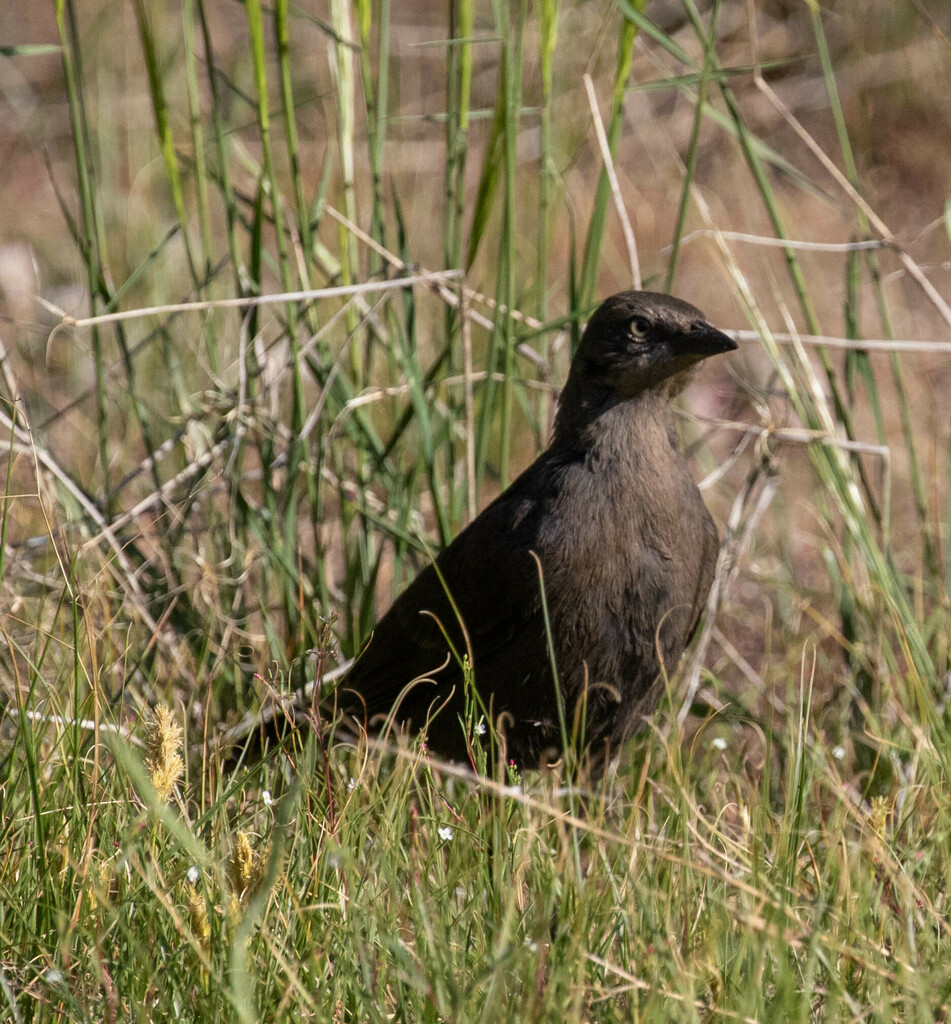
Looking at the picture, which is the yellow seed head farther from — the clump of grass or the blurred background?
the blurred background

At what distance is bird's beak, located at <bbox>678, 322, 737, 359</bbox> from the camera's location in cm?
274

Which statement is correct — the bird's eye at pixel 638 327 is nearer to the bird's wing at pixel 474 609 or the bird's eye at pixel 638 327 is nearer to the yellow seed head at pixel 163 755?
the bird's wing at pixel 474 609

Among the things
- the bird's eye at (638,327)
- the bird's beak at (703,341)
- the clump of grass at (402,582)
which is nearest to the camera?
the clump of grass at (402,582)

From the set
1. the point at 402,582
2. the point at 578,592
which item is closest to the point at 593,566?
the point at 578,592

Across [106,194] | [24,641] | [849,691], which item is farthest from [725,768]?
[106,194]

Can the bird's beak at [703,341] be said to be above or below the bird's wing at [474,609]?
above

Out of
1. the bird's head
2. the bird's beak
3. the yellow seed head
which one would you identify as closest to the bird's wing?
the bird's head

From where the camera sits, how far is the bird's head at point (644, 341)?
2812mm

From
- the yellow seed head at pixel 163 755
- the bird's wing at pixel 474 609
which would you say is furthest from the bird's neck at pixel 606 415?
the yellow seed head at pixel 163 755

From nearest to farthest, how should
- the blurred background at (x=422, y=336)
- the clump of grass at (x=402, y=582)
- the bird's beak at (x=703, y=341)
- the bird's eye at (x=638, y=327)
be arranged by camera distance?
the clump of grass at (x=402, y=582)
the bird's beak at (x=703, y=341)
the bird's eye at (x=638, y=327)
the blurred background at (x=422, y=336)

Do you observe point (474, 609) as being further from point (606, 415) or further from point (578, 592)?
point (606, 415)

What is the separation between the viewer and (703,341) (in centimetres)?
278

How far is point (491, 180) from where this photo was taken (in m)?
3.03

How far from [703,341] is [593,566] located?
54 cm
